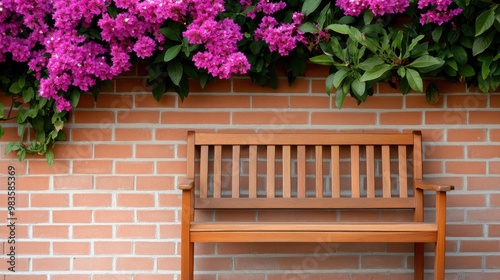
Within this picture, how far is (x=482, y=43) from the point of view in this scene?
264 cm

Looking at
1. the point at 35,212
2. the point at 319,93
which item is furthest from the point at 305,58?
the point at 35,212

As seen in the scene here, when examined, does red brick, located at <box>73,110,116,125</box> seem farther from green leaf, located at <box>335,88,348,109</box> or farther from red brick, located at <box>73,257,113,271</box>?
green leaf, located at <box>335,88,348,109</box>

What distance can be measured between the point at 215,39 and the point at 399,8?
799mm

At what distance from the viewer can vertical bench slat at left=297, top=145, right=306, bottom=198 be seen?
2789mm

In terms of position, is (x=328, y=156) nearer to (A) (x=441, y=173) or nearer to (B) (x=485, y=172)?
(A) (x=441, y=173)

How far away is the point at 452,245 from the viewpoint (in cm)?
291

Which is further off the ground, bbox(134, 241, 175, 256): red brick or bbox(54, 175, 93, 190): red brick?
bbox(54, 175, 93, 190): red brick

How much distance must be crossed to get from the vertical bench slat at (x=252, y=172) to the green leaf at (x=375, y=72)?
61cm

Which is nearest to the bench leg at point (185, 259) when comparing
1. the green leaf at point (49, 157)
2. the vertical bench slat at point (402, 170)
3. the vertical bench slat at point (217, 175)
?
the vertical bench slat at point (217, 175)

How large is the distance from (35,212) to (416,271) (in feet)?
5.99

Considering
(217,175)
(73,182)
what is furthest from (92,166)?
(217,175)

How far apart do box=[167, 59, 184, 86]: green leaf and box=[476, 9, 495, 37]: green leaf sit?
1291 millimetres

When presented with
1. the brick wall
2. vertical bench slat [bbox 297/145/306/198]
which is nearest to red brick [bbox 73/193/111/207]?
the brick wall

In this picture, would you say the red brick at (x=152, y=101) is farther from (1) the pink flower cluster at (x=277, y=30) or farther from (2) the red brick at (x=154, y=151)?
(1) the pink flower cluster at (x=277, y=30)
